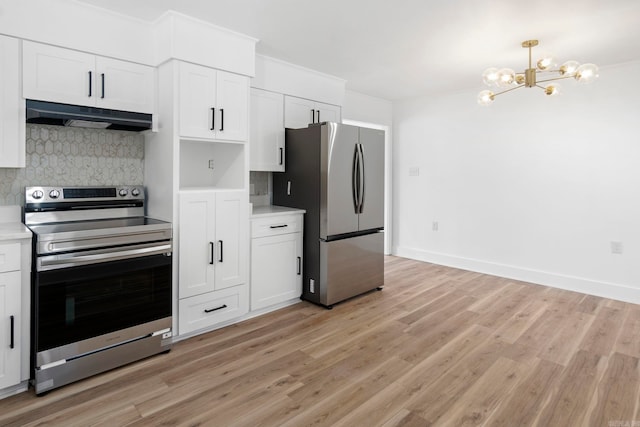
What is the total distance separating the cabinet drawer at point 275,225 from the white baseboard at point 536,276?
263 centimetres

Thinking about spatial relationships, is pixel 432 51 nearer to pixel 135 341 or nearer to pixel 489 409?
pixel 489 409

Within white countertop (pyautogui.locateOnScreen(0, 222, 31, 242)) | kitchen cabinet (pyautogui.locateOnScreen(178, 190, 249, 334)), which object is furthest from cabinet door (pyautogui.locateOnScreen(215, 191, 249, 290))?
white countertop (pyautogui.locateOnScreen(0, 222, 31, 242))

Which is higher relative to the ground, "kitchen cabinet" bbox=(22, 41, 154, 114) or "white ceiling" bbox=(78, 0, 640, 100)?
"white ceiling" bbox=(78, 0, 640, 100)

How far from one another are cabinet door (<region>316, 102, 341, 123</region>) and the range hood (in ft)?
6.48

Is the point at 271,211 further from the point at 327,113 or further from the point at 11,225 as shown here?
the point at 11,225

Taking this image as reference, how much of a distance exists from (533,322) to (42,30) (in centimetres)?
429

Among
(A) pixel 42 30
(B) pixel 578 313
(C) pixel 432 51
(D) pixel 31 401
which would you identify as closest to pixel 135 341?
(D) pixel 31 401

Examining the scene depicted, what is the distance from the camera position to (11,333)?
212 centimetres

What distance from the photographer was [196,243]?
9.61ft

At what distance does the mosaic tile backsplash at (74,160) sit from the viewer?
2604 mm

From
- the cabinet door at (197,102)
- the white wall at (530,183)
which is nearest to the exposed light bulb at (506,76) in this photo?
the white wall at (530,183)

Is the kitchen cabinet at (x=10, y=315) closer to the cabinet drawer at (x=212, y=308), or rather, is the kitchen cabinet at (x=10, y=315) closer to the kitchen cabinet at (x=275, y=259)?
the cabinet drawer at (x=212, y=308)

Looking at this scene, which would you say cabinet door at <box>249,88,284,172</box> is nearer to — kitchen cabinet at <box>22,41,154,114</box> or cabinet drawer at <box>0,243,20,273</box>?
kitchen cabinet at <box>22,41,154,114</box>

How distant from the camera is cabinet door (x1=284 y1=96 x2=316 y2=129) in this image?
3.96 meters
